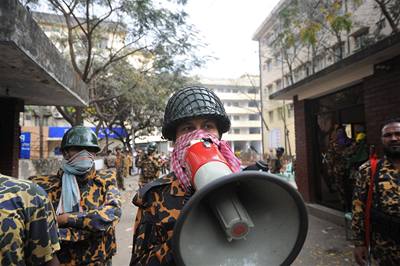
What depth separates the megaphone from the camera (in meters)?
0.97

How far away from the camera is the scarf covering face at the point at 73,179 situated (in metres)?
2.21

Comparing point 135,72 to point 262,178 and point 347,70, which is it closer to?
point 347,70

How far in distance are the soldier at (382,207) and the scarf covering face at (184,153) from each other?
5.54 ft

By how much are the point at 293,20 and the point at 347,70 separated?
599cm

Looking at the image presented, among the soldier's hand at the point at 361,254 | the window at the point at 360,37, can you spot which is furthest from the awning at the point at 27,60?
the window at the point at 360,37

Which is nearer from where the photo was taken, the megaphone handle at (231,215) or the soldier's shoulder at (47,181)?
the megaphone handle at (231,215)

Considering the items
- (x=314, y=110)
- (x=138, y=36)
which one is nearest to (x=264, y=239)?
(x=314, y=110)

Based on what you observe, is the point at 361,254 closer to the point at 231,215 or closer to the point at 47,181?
the point at 231,215

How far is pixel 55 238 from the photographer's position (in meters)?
1.39

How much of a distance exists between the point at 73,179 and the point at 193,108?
136 cm

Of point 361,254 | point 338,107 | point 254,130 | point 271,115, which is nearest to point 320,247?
point 361,254

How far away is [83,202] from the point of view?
2.30 meters

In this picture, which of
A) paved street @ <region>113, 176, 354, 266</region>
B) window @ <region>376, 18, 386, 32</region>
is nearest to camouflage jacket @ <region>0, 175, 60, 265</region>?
paved street @ <region>113, 176, 354, 266</region>

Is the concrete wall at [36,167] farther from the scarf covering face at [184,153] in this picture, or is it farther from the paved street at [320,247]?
the scarf covering face at [184,153]
